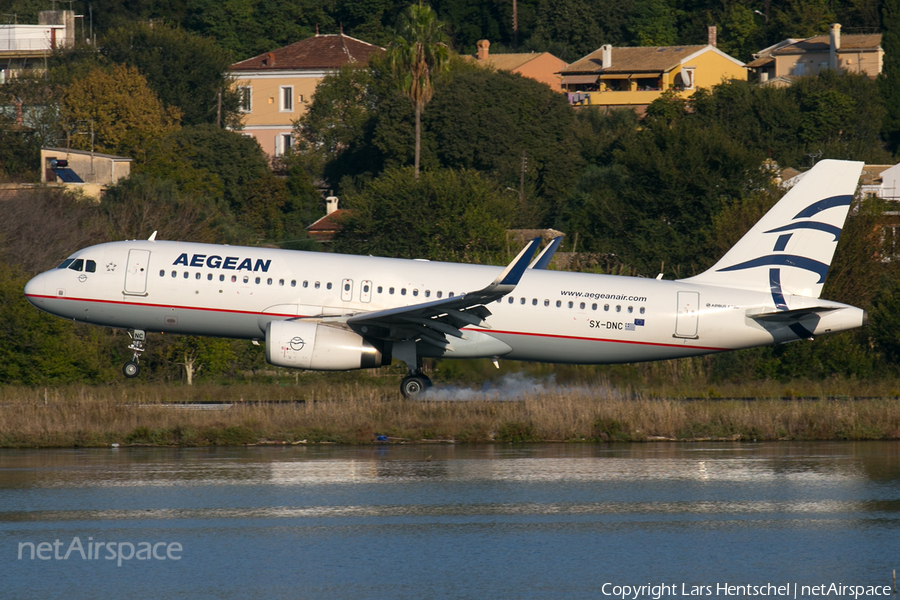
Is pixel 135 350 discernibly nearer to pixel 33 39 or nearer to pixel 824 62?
pixel 824 62

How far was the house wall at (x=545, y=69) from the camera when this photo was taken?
399ft

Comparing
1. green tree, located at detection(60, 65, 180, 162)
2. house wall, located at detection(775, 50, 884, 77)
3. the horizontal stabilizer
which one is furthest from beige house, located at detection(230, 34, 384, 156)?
the horizontal stabilizer

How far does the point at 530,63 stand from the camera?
400 feet

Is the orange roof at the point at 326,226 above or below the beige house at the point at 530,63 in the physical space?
below

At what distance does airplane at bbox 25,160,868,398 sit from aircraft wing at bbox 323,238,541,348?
2.6 inches

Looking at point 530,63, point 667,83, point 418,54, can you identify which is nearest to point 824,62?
point 667,83

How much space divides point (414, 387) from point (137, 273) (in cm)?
721

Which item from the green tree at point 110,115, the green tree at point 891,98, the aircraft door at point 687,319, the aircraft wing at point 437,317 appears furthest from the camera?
the green tree at point 891,98

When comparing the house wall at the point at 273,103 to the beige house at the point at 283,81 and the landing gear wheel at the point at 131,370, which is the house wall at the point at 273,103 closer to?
the beige house at the point at 283,81

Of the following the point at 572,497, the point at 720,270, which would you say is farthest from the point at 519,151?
the point at 572,497

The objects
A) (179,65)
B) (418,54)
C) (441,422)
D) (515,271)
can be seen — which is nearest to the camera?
(441,422)

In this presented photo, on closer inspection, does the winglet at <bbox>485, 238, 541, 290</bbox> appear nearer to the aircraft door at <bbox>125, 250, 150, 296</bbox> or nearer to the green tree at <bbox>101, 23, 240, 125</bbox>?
the aircraft door at <bbox>125, 250, 150, 296</bbox>

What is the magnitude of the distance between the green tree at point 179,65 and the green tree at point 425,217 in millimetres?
52472

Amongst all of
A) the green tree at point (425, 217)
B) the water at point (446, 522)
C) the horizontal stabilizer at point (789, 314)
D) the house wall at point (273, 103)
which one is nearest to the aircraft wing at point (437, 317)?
the water at point (446, 522)
